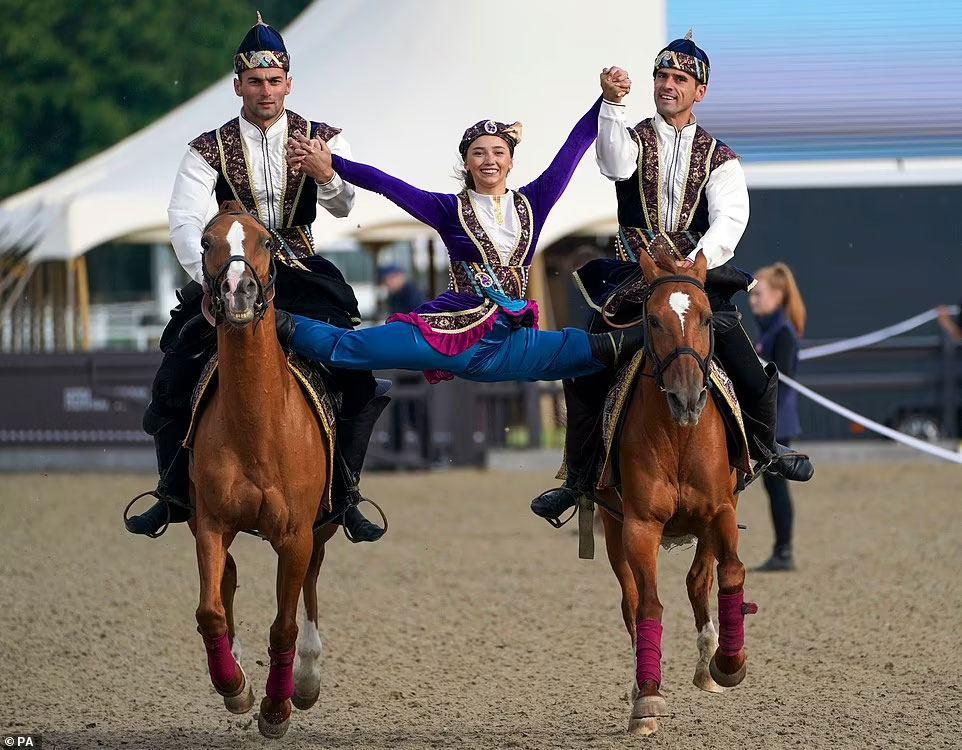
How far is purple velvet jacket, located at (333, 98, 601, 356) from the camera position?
21.5 ft

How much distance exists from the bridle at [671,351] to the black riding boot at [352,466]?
4.37 feet

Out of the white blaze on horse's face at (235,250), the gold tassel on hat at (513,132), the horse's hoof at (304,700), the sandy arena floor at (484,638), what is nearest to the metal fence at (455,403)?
the sandy arena floor at (484,638)

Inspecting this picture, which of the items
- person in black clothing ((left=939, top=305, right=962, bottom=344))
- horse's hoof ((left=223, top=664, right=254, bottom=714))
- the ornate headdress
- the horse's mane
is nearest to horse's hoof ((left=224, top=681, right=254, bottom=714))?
horse's hoof ((left=223, top=664, right=254, bottom=714))

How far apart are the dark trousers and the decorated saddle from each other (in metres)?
4.67

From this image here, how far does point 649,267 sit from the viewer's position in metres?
6.25

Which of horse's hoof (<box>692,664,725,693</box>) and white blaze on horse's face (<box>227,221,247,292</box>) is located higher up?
white blaze on horse's face (<box>227,221,247,292</box>)

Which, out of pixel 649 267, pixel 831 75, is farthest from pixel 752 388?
pixel 831 75

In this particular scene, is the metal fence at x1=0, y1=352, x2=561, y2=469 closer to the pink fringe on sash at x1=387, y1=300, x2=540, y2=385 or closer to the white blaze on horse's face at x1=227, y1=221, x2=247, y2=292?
the pink fringe on sash at x1=387, y1=300, x2=540, y2=385

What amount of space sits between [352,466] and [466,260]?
3.40ft

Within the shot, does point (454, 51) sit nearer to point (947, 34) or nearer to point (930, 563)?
point (947, 34)

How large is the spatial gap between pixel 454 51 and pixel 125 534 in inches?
247

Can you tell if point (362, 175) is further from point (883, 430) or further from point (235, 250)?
point (883, 430)

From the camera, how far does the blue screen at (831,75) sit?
1452 cm

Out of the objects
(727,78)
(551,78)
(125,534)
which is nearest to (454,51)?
(551,78)
